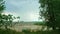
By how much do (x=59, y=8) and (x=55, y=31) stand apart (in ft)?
12.6

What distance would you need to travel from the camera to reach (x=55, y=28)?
138 feet

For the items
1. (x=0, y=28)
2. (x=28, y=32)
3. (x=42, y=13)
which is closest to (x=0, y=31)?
(x=0, y=28)

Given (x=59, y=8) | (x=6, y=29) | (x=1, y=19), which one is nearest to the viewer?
(x=1, y=19)

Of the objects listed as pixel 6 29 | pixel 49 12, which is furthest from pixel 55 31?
pixel 6 29

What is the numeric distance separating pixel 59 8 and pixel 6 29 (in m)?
9.00

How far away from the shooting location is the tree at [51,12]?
134 ft

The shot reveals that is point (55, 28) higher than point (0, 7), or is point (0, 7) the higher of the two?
point (0, 7)

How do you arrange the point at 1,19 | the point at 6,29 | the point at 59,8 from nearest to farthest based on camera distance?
the point at 1,19, the point at 6,29, the point at 59,8

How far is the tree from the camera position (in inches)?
1609

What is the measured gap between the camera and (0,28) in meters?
36.9

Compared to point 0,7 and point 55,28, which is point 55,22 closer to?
point 55,28

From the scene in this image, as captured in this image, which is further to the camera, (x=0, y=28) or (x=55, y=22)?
(x=55, y=22)

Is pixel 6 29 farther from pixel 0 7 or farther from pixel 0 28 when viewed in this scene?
pixel 0 7

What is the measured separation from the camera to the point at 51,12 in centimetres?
4209
